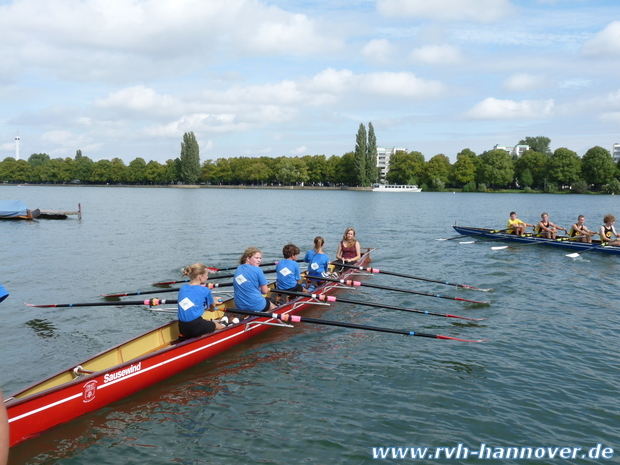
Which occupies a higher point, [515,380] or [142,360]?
[142,360]

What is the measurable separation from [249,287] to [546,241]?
19.5m

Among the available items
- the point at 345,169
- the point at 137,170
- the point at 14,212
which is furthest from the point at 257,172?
the point at 14,212

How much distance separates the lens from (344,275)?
15914 millimetres

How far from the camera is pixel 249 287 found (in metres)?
10.1

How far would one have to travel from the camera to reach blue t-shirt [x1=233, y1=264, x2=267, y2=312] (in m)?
10.0

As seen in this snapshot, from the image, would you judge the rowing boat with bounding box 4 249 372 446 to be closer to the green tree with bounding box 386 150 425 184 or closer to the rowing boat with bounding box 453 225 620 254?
the rowing boat with bounding box 453 225 620 254

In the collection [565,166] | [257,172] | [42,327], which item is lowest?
[42,327]

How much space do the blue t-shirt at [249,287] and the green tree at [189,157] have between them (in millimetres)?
126117

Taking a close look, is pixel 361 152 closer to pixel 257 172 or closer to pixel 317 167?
pixel 317 167

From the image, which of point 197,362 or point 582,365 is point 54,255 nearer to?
point 197,362

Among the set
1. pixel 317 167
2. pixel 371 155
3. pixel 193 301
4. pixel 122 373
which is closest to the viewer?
pixel 122 373

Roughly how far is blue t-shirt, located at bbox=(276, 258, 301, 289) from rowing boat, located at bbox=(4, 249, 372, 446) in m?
1.58

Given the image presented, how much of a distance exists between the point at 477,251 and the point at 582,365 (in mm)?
15631

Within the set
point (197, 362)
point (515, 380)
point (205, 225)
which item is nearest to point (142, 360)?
point (197, 362)
